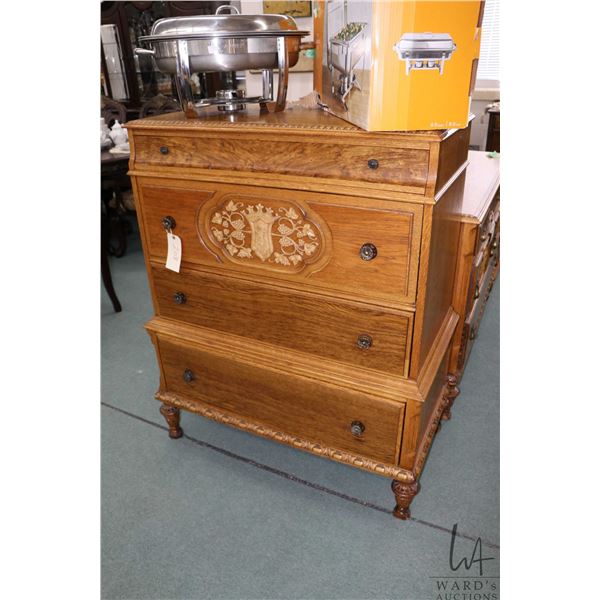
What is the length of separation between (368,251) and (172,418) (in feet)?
3.93

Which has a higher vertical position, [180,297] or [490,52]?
[490,52]

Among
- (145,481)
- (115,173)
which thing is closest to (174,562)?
(145,481)

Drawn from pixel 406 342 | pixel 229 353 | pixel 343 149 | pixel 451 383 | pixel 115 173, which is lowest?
pixel 451 383

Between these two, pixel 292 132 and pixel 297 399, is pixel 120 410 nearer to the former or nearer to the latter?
pixel 297 399

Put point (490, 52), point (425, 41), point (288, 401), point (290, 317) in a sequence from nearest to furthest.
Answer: point (425, 41)
point (290, 317)
point (288, 401)
point (490, 52)

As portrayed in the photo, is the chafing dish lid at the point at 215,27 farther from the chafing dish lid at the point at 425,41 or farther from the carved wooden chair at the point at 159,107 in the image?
the carved wooden chair at the point at 159,107

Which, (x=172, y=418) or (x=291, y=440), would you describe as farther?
(x=172, y=418)

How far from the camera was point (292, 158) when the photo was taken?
1267mm

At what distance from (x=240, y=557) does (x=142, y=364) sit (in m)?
1.29

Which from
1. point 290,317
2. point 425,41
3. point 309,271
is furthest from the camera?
point 290,317

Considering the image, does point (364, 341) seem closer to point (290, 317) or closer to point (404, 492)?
point (290, 317)

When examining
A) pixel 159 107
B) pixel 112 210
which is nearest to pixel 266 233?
pixel 159 107

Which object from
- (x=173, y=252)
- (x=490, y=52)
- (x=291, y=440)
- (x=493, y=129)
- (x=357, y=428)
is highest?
(x=490, y=52)

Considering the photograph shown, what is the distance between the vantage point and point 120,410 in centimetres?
220
